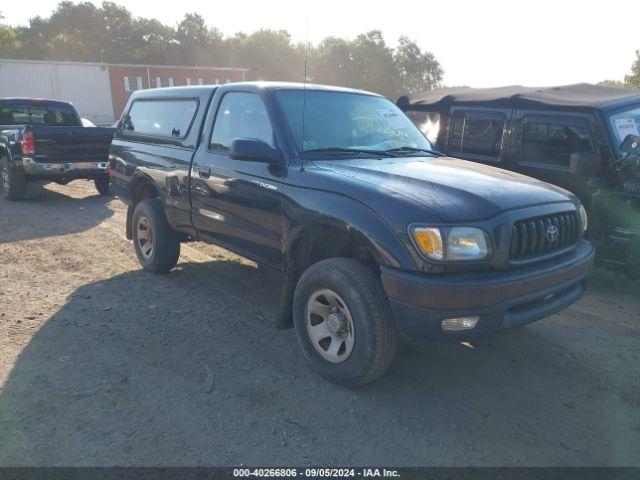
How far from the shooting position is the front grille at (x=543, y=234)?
9.62ft

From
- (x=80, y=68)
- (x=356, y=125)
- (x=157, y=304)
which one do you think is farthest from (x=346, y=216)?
(x=80, y=68)

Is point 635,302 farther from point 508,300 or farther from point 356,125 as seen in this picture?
point 356,125

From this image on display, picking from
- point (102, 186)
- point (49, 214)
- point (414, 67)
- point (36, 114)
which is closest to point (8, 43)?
point (414, 67)

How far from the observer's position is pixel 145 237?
5480 mm

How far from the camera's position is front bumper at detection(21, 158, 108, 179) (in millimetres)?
8594

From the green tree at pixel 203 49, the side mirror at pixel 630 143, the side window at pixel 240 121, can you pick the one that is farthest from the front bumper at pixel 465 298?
the green tree at pixel 203 49

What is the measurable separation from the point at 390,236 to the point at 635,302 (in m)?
3.48

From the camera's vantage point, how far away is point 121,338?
3.93 metres

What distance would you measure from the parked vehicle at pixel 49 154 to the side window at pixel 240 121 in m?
5.47

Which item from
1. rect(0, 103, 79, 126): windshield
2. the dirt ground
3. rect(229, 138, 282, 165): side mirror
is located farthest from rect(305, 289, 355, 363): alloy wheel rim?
rect(0, 103, 79, 126): windshield

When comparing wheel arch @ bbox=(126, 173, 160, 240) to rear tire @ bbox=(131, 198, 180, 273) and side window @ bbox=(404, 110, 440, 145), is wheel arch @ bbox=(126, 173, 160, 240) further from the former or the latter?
side window @ bbox=(404, 110, 440, 145)

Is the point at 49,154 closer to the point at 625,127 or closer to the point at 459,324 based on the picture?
the point at 459,324

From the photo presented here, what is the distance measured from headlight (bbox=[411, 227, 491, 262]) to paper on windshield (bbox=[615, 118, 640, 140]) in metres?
3.46

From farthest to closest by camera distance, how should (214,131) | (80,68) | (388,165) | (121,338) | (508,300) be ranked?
1. (80,68)
2. (214,131)
3. (121,338)
4. (388,165)
5. (508,300)
